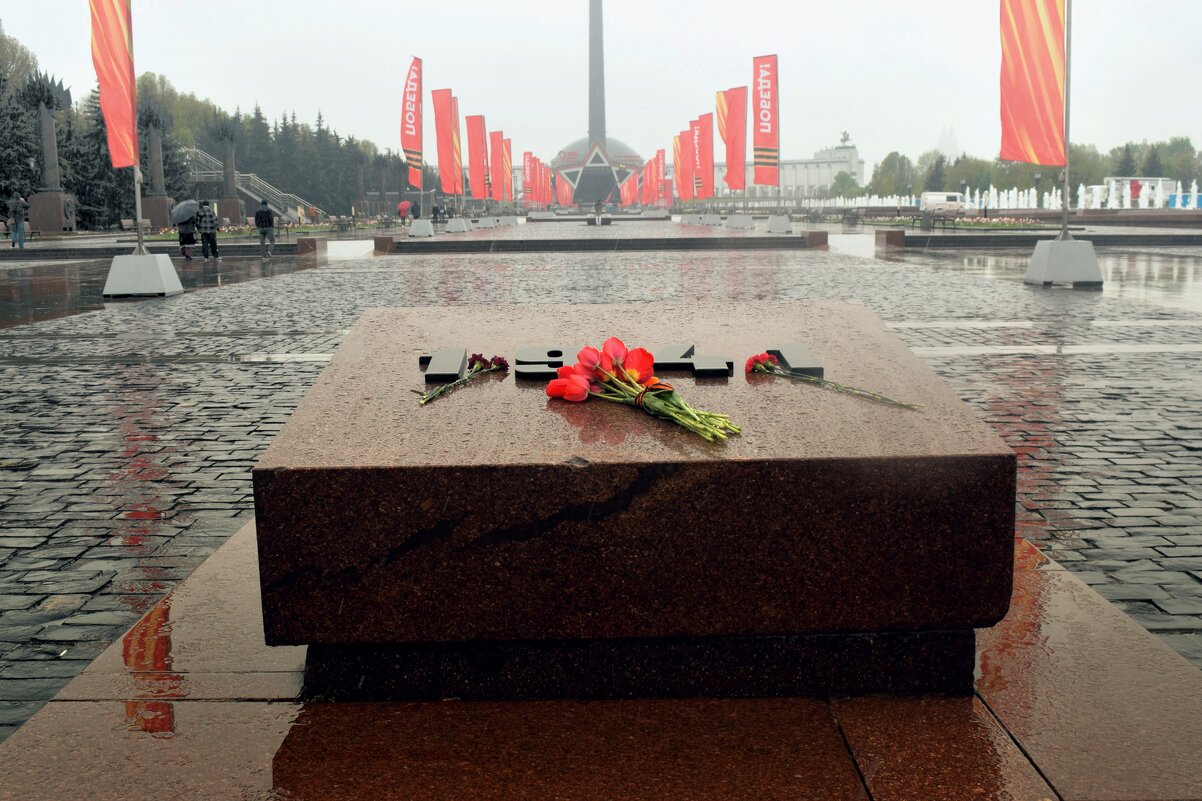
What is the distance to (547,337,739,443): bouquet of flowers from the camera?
2.73 metres

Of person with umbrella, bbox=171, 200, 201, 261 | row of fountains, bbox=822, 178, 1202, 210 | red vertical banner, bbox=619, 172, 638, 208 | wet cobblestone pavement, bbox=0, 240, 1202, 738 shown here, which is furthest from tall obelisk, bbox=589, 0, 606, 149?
wet cobblestone pavement, bbox=0, 240, 1202, 738

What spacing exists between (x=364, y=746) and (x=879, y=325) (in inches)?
85.8

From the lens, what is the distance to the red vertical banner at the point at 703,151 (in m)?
52.5

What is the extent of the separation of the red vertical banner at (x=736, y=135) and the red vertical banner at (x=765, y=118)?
14.0ft

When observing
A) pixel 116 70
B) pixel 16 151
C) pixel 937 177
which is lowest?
pixel 116 70

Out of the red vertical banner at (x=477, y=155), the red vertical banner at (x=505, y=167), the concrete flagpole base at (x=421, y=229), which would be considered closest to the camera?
the concrete flagpole base at (x=421, y=229)

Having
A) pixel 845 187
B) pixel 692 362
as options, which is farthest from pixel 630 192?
pixel 692 362

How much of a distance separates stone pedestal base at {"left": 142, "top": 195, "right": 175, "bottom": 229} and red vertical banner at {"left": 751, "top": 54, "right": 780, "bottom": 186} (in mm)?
29091

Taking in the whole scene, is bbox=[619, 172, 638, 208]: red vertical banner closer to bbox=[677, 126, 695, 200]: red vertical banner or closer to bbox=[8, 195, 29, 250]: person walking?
bbox=[677, 126, 695, 200]: red vertical banner

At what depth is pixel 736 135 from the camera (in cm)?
3931

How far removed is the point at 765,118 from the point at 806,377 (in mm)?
31990

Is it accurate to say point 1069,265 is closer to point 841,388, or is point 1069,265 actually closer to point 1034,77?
point 1034,77

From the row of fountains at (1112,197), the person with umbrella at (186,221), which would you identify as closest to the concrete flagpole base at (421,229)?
the person with umbrella at (186,221)

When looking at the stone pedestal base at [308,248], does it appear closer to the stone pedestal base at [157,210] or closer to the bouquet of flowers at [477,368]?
the stone pedestal base at [157,210]
